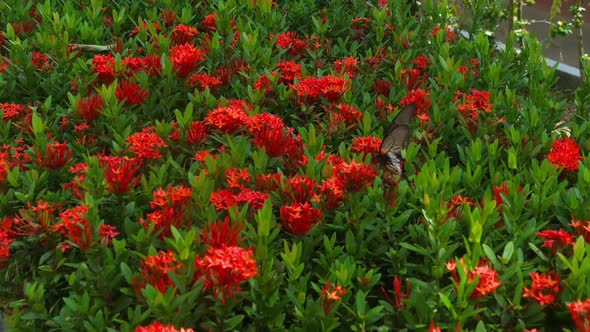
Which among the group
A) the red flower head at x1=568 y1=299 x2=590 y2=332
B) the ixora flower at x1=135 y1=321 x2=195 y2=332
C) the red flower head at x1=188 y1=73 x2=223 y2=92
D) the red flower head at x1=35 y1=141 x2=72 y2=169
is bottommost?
the red flower head at x1=188 y1=73 x2=223 y2=92

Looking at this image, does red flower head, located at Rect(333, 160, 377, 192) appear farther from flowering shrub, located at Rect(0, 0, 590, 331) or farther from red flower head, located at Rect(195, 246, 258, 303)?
red flower head, located at Rect(195, 246, 258, 303)

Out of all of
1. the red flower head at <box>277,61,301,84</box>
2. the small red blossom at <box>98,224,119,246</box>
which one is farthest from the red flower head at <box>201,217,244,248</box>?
the red flower head at <box>277,61,301,84</box>

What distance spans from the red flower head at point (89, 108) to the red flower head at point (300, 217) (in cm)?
101

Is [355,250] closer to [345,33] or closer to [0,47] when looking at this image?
[345,33]

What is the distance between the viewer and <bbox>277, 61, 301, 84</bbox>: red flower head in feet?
10.7

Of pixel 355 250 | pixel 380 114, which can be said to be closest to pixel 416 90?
pixel 380 114

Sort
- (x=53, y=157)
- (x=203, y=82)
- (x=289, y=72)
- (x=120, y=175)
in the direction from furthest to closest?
(x=289, y=72) → (x=203, y=82) → (x=53, y=157) → (x=120, y=175)

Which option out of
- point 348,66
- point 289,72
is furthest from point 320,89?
point 348,66

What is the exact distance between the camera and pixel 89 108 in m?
2.81

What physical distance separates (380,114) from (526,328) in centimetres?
128

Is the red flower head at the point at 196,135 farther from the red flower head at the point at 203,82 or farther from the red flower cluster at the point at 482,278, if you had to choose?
the red flower cluster at the point at 482,278

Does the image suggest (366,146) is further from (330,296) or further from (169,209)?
(330,296)

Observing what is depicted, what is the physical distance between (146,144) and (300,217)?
0.69 meters

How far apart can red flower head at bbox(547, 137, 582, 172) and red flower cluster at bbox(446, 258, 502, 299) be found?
749 millimetres
